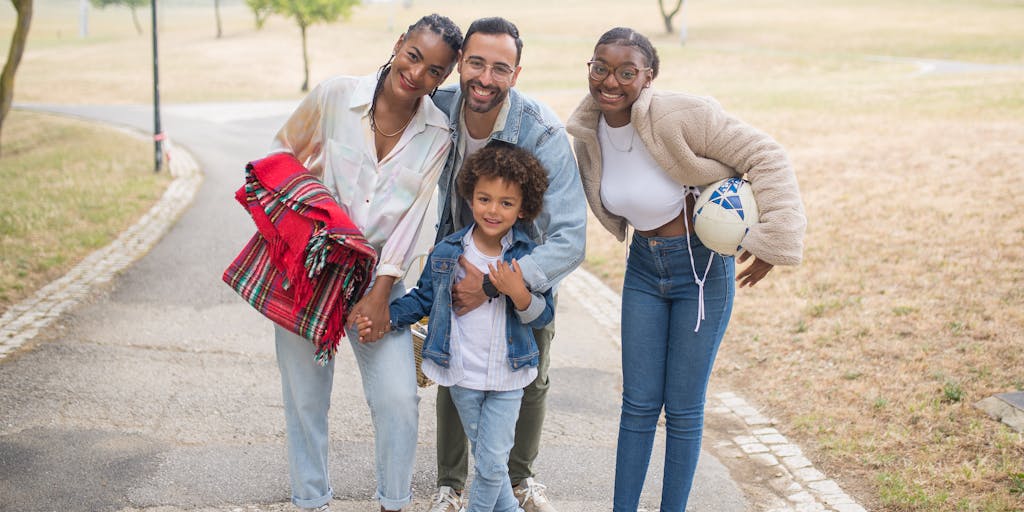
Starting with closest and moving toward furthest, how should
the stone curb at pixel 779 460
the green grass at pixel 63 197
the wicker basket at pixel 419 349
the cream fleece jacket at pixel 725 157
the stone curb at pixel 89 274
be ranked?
the cream fleece jacket at pixel 725 157, the wicker basket at pixel 419 349, the stone curb at pixel 779 460, the stone curb at pixel 89 274, the green grass at pixel 63 197

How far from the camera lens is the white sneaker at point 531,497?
13.9 feet

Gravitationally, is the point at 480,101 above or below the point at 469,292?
above

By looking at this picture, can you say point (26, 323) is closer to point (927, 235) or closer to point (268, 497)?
point (268, 497)

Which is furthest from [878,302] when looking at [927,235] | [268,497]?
[268,497]

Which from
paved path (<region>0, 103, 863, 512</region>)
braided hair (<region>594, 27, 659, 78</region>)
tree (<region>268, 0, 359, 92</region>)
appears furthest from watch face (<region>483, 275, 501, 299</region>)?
tree (<region>268, 0, 359, 92</region>)

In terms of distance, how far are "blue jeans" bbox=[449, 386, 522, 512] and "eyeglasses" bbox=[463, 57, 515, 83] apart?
4.11 feet

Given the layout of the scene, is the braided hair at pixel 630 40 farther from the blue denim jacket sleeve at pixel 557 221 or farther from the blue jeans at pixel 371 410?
the blue jeans at pixel 371 410

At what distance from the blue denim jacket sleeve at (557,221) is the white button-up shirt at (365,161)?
485 mm

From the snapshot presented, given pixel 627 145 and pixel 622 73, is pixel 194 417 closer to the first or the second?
pixel 627 145

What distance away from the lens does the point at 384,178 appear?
12.2 feet

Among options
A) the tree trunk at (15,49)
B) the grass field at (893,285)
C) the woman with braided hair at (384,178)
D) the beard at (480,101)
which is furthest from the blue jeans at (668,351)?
the tree trunk at (15,49)

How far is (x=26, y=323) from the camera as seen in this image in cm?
706

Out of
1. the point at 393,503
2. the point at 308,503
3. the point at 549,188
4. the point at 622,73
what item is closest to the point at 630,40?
the point at 622,73

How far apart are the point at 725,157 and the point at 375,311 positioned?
4.89 feet
